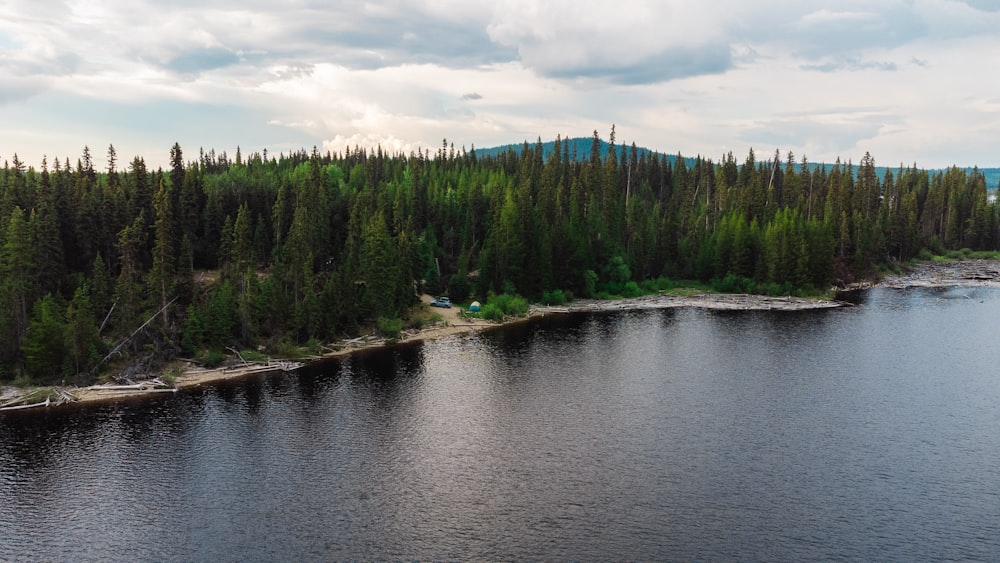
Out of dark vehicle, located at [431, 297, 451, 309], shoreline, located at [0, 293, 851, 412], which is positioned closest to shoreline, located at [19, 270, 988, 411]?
shoreline, located at [0, 293, 851, 412]

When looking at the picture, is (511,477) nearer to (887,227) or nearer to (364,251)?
(364,251)

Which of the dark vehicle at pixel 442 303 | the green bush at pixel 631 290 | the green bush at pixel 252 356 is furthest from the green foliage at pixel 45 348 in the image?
the green bush at pixel 631 290

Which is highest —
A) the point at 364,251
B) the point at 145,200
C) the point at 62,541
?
the point at 145,200

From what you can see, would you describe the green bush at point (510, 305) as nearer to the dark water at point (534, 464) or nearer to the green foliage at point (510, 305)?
the green foliage at point (510, 305)

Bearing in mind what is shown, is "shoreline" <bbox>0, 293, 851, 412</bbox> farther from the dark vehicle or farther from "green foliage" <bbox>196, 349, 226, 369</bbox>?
the dark vehicle

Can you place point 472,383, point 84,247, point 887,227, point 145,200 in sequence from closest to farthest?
1. point 472,383
2. point 84,247
3. point 145,200
4. point 887,227

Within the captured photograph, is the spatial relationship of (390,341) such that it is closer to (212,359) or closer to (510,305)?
(212,359)

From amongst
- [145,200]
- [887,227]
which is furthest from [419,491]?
[887,227]
